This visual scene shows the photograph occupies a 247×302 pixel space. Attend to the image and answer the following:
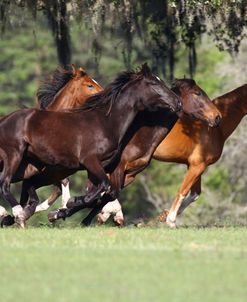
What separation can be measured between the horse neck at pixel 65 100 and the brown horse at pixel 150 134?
1.53m

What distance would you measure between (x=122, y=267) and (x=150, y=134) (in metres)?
6.81

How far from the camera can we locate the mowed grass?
9.66m

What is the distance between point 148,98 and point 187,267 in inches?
246

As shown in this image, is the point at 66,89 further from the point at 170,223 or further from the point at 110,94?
the point at 170,223

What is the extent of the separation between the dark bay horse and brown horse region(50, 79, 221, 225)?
0.81 metres

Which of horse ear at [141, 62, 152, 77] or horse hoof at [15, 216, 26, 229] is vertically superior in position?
horse ear at [141, 62, 152, 77]

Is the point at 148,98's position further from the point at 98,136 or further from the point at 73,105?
the point at 73,105

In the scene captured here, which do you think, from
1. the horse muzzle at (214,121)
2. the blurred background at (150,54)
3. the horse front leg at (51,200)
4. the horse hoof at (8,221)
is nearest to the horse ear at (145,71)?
the horse muzzle at (214,121)

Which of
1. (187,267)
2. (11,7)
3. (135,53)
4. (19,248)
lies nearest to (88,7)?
(11,7)

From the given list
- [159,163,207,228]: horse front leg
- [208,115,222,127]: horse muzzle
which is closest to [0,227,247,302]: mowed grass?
[159,163,207,228]: horse front leg

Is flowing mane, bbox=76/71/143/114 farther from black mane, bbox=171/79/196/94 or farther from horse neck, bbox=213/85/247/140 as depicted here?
horse neck, bbox=213/85/247/140

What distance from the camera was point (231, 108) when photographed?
19266 mm

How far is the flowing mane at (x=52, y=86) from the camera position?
19344 mm

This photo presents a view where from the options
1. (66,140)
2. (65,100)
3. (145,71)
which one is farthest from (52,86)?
(66,140)
